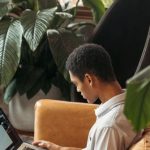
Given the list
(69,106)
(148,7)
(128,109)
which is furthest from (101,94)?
(148,7)

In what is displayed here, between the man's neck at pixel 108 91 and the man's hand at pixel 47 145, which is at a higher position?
the man's neck at pixel 108 91

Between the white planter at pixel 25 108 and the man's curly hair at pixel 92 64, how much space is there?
115 centimetres

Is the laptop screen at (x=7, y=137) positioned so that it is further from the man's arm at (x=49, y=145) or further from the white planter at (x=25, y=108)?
the white planter at (x=25, y=108)

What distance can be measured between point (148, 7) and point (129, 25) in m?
0.14

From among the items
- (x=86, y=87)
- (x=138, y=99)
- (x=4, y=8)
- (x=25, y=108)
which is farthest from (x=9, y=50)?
(x=138, y=99)

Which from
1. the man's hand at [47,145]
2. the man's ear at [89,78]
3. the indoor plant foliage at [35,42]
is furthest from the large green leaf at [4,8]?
the man's ear at [89,78]

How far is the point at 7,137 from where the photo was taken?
143 centimetres

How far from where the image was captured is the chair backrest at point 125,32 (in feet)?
6.46

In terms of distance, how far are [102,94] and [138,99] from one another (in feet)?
2.10

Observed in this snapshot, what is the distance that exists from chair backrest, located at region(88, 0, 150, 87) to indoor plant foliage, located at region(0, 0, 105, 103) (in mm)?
184

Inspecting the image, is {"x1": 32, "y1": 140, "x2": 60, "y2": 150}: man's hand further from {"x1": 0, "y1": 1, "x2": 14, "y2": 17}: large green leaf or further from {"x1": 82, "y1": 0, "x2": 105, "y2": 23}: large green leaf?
{"x1": 82, "y1": 0, "x2": 105, "y2": 23}: large green leaf

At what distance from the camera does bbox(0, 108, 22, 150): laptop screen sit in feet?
4.62

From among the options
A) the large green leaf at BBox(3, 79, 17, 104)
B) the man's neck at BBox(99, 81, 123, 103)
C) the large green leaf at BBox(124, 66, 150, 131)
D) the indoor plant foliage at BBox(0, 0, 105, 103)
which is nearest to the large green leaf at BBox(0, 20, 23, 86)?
the indoor plant foliage at BBox(0, 0, 105, 103)

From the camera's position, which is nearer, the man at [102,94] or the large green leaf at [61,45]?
the man at [102,94]
